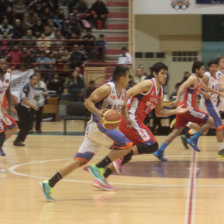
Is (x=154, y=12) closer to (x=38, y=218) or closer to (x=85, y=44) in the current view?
(x=85, y=44)

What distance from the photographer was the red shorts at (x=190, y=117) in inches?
446

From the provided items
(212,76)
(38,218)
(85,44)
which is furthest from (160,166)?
(85,44)

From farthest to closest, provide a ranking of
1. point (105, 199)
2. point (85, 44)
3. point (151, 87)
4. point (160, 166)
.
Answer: point (85, 44) → point (160, 166) → point (151, 87) → point (105, 199)

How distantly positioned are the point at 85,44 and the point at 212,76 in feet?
29.6

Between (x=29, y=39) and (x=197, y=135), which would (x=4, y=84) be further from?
(x=29, y=39)

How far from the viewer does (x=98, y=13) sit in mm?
20766

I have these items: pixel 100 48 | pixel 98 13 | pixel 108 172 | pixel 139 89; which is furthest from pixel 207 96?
pixel 98 13

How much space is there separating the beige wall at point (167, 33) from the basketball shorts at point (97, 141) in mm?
13473

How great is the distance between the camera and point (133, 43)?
20234 mm

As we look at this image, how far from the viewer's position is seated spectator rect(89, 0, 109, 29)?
20578mm

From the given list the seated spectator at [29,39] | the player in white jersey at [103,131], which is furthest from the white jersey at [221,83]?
the seated spectator at [29,39]

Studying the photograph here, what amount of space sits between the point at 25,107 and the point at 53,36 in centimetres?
741

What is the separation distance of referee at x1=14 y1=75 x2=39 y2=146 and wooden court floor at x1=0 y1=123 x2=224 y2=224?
1388 millimetres

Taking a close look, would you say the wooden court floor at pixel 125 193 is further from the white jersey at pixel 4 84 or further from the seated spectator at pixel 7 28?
the seated spectator at pixel 7 28
